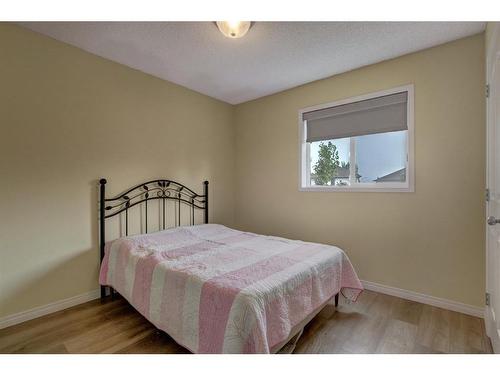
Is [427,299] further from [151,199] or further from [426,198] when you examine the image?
[151,199]

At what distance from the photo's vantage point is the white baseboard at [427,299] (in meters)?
2.05

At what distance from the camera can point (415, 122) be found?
229 cm

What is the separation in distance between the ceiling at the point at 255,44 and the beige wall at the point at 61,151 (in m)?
0.20

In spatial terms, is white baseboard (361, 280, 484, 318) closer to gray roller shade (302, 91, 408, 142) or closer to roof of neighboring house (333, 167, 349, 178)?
roof of neighboring house (333, 167, 349, 178)

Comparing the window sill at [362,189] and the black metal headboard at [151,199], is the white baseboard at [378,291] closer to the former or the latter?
the black metal headboard at [151,199]

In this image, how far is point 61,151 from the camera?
2137 mm

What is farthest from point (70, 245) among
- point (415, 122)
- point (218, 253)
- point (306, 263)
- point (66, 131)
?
point (415, 122)

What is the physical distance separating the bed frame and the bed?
0.03 feet

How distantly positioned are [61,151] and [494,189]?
127 inches
